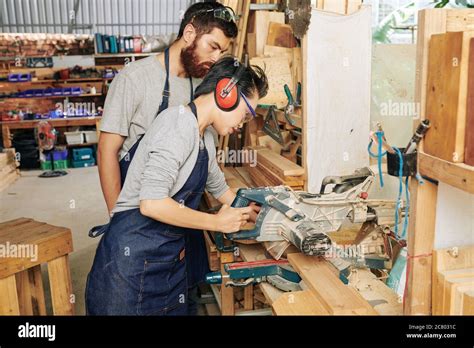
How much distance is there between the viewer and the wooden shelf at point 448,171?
3.17 ft

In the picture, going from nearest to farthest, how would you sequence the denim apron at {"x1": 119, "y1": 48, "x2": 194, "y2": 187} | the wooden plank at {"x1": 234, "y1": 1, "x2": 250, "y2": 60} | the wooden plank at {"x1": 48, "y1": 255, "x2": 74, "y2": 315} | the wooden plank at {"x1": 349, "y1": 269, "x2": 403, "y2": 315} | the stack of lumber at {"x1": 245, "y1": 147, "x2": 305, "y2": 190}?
the wooden plank at {"x1": 349, "y1": 269, "x2": 403, "y2": 315} → the denim apron at {"x1": 119, "y1": 48, "x2": 194, "y2": 187} → the stack of lumber at {"x1": 245, "y1": 147, "x2": 305, "y2": 190} → the wooden plank at {"x1": 48, "y1": 255, "x2": 74, "y2": 315} → the wooden plank at {"x1": 234, "y1": 1, "x2": 250, "y2": 60}

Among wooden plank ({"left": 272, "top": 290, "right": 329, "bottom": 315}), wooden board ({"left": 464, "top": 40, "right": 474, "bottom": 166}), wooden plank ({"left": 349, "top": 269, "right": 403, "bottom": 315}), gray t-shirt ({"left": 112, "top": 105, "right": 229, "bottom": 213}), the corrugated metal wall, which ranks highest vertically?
the corrugated metal wall

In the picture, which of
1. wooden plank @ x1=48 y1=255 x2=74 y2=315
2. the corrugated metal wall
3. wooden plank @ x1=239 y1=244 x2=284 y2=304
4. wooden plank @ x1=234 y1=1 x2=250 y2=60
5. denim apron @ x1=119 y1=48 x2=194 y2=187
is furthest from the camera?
the corrugated metal wall

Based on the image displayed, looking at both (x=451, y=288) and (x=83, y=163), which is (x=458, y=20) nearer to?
(x=451, y=288)

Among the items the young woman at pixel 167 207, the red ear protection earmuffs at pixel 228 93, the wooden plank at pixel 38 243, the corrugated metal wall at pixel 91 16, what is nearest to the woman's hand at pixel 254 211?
the young woman at pixel 167 207

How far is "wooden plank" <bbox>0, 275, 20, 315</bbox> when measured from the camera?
208 centimetres

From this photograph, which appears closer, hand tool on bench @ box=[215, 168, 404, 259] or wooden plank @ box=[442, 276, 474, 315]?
wooden plank @ box=[442, 276, 474, 315]

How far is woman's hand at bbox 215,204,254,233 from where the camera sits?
1.64 metres

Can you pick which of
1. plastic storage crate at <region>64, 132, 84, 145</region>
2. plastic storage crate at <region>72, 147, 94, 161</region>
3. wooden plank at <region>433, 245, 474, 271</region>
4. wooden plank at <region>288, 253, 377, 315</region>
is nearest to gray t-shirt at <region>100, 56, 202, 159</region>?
wooden plank at <region>288, 253, 377, 315</region>

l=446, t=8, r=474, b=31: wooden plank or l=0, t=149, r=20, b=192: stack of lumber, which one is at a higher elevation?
l=446, t=8, r=474, b=31: wooden plank

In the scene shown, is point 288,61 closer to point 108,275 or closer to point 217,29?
point 217,29

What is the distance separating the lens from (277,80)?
250cm

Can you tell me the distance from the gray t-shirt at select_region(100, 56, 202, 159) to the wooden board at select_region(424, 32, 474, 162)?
4.19 feet

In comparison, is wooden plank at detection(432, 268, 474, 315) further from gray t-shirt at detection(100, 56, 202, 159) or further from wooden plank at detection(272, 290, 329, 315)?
gray t-shirt at detection(100, 56, 202, 159)
